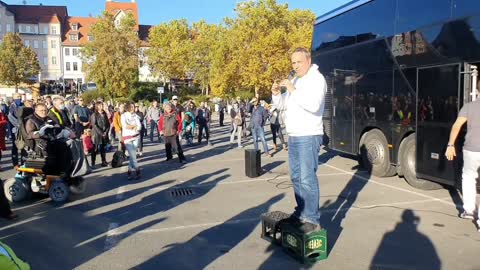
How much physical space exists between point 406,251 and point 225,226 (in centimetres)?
243

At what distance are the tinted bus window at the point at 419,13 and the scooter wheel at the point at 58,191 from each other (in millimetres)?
7015

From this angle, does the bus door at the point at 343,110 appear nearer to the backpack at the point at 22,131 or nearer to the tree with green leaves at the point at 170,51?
the backpack at the point at 22,131

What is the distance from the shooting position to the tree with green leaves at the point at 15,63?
54.6 meters

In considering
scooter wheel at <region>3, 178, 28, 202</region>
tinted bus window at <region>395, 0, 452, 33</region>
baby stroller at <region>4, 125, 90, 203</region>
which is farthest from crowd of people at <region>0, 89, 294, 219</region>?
tinted bus window at <region>395, 0, 452, 33</region>

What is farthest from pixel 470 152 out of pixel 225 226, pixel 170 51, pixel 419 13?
pixel 170 51

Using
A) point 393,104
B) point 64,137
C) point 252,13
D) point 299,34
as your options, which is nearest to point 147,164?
point 64,137

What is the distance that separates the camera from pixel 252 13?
45.8m

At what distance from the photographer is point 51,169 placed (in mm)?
8070

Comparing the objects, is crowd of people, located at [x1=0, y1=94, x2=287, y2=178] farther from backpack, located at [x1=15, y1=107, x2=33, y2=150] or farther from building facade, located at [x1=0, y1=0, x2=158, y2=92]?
building facade, located at [x1=0, y1=0, x2=158, y2=92]

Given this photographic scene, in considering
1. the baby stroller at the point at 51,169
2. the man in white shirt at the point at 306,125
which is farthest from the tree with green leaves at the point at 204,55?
the man in white shirt at the point at 306,125

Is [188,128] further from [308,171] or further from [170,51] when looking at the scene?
[170,51]

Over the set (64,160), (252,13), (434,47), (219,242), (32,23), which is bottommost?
(219,242)

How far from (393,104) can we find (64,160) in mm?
6470

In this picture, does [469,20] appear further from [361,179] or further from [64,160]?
[64,160]
